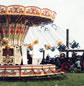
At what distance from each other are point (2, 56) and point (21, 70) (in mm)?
7209

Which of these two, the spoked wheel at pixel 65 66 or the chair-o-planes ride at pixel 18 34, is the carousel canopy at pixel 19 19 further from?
the spoked wheel at pixel 65 66

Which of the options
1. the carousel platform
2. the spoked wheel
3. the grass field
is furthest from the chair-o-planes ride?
the spoked wheel

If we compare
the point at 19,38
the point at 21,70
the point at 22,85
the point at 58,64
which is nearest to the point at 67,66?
the point at 58,64

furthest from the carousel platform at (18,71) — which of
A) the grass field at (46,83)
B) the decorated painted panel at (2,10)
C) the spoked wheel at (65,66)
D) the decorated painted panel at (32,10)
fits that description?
the spoked wheel at (65,66)

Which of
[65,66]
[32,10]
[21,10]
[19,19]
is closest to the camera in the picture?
[21,10]

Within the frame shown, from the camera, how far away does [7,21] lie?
21.5 meters

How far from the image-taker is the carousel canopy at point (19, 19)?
18.9 m

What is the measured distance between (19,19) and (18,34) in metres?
2.76

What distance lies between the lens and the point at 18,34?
76.0 feet

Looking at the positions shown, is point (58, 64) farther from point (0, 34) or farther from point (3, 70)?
point (3, 70)

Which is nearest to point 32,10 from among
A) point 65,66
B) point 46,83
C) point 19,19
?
point 19,19

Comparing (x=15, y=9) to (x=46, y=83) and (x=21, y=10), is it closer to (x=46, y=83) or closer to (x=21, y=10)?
(x=21, y=10)

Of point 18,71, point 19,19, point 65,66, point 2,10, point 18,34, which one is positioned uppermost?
point 2,10

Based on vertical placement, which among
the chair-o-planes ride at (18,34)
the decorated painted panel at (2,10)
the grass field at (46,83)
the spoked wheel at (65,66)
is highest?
the decorated painted panel at (2,10)
